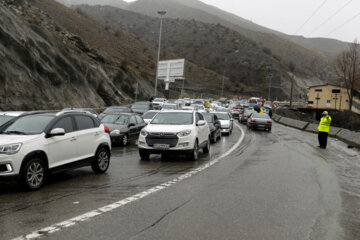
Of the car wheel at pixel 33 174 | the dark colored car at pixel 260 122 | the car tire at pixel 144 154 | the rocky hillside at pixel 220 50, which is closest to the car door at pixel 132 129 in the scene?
the car tire at pixel 144 154

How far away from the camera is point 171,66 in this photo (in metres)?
77.4

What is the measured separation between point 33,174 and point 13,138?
0.79 metres

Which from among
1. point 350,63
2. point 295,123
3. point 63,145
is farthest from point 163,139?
point 350,63

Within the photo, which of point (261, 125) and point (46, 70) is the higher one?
point (46, 70)

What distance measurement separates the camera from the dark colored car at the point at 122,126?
17.1m

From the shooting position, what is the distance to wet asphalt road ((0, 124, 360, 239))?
17.5ft

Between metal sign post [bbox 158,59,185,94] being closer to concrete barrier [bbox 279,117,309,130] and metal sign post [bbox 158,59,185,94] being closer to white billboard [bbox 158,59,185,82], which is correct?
white billboard [bbox 158,59,185,82]

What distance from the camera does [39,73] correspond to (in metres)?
33.8

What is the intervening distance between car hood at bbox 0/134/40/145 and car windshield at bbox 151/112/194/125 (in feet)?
20.4

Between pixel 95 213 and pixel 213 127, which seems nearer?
pixel 95 213

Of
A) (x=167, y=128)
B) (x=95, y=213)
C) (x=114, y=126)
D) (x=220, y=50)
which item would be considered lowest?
(x=95, y=213)

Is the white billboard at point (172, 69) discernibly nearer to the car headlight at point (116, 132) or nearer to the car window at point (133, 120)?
the car window at point (133, 120)

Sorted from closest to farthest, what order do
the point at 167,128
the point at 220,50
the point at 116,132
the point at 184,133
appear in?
1. the point at 184,133
2. the point at 167,128
3. the point at 116,132
4. the point at 220,50

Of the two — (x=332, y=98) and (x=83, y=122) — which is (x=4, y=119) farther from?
(x=332, y=98)
